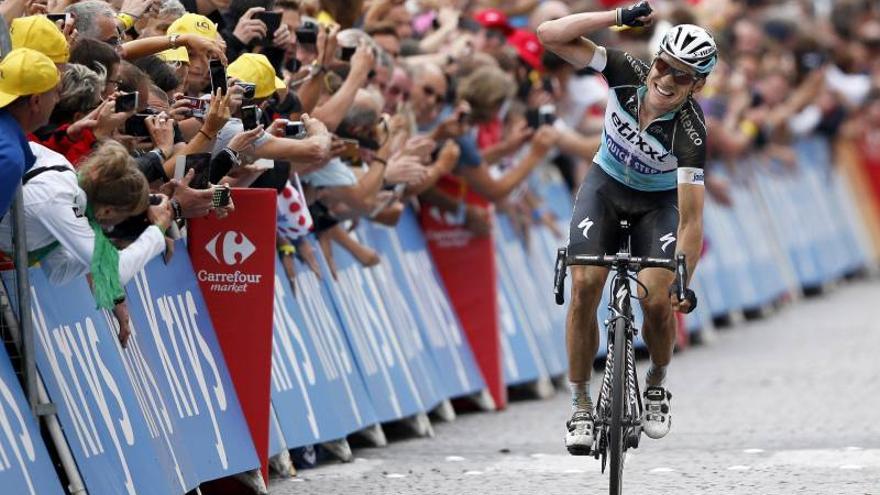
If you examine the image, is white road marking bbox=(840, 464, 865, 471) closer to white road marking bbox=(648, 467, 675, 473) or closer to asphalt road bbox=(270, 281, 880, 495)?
asphalt road bbox=(270, 281, 880, 495)

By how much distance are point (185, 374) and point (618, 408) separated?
2008 mm

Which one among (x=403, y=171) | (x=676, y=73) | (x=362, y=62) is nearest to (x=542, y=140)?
(x=403, y=171)

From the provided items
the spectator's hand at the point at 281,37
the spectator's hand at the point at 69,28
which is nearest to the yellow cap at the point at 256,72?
the spectator's hand at the point at 281,37

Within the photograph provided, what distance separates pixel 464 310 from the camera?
14.5 meters

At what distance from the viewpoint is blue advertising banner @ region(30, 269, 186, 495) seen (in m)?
8.26

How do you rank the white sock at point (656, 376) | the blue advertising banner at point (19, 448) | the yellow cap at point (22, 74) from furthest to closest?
the white sock at point (656, 376) → the yellow cap at point (22, 74) → the blue advertising banner at point (19, 448)

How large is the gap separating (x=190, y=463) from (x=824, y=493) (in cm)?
294

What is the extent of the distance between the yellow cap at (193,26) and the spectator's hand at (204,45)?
111 millimetres

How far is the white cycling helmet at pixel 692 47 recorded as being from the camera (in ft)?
31.5

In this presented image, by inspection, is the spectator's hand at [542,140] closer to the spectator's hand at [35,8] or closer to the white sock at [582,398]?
the white sock at [582,398]

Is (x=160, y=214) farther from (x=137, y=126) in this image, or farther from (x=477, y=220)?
(x=477, y=220)

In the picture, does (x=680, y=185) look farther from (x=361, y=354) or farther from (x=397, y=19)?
(x=397, y=19)

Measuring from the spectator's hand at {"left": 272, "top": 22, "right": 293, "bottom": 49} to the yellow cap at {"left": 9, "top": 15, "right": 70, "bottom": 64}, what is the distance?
255 cm

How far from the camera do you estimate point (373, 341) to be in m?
12.5
